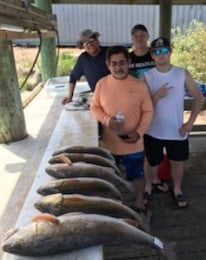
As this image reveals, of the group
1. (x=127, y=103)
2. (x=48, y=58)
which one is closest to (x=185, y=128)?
(x=127, y=103)

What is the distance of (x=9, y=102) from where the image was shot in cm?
361

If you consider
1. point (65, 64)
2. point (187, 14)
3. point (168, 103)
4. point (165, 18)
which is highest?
point (165, 18)

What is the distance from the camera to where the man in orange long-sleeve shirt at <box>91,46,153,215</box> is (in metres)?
2.77

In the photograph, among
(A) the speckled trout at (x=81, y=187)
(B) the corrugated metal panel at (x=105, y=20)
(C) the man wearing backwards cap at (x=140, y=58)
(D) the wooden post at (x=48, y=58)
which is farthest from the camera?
(B) the corrugated metal panel at (x=105, y=20)

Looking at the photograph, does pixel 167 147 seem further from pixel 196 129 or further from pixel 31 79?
pixel 31 79

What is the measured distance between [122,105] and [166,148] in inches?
30.6

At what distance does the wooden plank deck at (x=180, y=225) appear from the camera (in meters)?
3.01

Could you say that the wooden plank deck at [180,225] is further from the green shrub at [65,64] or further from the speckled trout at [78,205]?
the green shrub at [65,64]

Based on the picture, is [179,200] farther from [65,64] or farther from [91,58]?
[65,64]

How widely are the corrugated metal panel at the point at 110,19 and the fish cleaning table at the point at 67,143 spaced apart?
12.3 m

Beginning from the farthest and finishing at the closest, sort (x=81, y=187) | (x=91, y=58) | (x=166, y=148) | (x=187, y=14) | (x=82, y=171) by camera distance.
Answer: (x=187, y=14)
(x=91, y=58)
(x=166, y=148)
(x=82, y=171)
(x=81, y=187)

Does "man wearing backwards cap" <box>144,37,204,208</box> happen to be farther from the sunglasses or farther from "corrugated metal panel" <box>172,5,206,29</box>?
"corrugated metal panel" <box>172,5,206,29</box>

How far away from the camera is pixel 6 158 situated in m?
3.20

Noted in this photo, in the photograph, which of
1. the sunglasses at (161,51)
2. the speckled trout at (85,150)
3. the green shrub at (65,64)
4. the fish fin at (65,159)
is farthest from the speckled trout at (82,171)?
the green shrub at (65,64)
